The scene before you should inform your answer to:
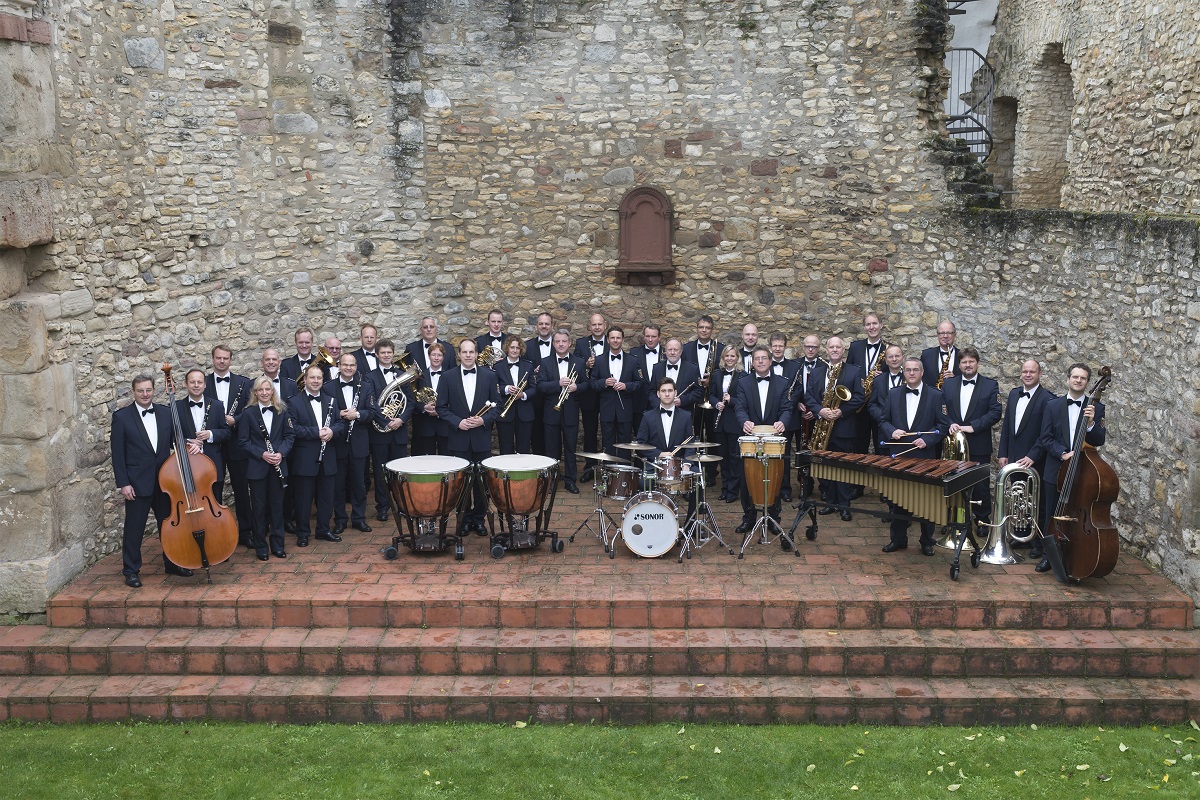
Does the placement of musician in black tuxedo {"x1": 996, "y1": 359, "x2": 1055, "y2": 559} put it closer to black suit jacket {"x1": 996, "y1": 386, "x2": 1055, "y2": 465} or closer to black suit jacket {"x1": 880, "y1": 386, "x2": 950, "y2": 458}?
black suit jacket {"x1": 996, "y1": 386, "x2": 1055, "y2": 465}

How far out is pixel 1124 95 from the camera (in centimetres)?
1243

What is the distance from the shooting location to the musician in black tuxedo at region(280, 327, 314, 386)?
1096cm

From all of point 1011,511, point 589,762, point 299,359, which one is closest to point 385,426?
point 299,359

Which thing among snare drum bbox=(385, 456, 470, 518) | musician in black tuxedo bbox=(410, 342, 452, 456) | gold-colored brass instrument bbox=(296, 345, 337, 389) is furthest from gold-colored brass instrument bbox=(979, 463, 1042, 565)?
gold-colored brass instrument bbox=(296, 345, 337, 389)

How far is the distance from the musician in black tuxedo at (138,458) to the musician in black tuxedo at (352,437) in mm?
1593

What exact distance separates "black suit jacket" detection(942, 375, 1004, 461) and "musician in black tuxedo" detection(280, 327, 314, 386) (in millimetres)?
5820

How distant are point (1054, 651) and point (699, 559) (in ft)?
9.27

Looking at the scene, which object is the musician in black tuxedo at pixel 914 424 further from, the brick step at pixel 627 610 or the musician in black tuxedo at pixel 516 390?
the musician in black tuxedo at pixel 516 390

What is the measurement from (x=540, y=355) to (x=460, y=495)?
2658 mm

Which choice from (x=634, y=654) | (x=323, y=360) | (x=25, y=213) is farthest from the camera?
(x=323, y=360)

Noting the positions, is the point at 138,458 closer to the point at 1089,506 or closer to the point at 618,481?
the point at 618,481

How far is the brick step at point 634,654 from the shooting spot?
8.48 meters

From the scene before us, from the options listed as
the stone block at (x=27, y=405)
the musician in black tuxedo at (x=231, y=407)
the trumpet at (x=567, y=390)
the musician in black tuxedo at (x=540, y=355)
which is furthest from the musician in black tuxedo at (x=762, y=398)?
the stone block at (x=27, y=405)

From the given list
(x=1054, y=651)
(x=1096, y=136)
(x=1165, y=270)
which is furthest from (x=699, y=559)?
(x=1096, y=136)
